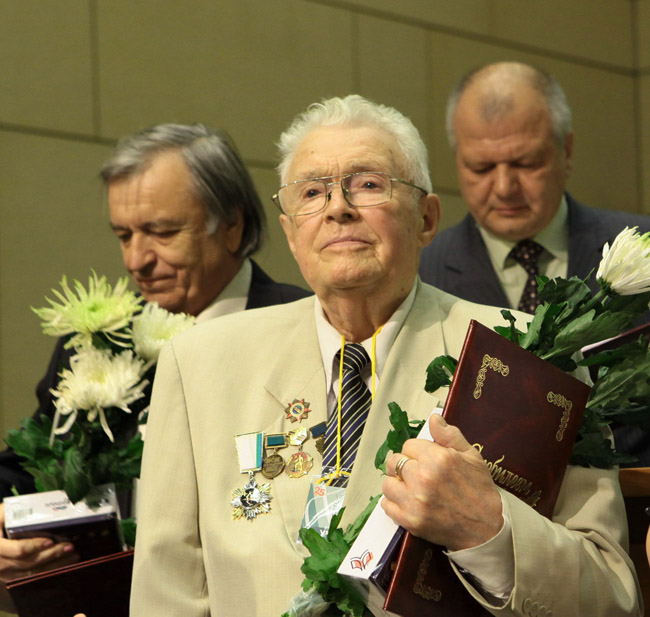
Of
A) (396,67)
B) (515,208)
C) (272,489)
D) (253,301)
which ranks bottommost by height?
(272,489)

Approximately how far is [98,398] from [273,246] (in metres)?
2.94

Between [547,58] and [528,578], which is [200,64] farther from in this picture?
[528,578]

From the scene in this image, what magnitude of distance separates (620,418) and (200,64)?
144 inches

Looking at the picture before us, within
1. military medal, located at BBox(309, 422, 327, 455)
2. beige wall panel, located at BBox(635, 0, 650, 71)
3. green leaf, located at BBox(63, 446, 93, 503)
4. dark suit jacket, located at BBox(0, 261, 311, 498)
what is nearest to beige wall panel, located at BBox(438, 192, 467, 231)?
beige wall panel, located at BBox(635, 0, 650, 71)

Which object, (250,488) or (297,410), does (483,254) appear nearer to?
(297,410)

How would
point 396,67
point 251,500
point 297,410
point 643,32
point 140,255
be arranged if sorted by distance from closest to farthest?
1. point 251,500
2. point 297,410
3. point 140,255
4. point 396,67
5. point 643,32

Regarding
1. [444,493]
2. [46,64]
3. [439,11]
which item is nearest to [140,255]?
[46,64]

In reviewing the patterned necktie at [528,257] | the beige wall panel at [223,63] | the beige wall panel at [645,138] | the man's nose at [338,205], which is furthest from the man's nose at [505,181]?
the beige wall panel at [645,138]

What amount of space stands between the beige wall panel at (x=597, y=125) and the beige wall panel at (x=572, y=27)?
0.32 feet

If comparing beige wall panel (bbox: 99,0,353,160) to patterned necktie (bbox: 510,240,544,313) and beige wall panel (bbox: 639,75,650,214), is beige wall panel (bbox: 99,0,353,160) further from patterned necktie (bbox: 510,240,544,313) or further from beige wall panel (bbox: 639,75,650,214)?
beige wall panel (bbox: 639,75,650,214)

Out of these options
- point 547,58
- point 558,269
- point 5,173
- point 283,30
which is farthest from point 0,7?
point 547,58

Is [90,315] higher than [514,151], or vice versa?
[514,151]

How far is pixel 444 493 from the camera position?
1911 mm

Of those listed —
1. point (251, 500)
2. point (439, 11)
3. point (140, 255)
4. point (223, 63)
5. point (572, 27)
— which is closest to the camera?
point (251, 500)
